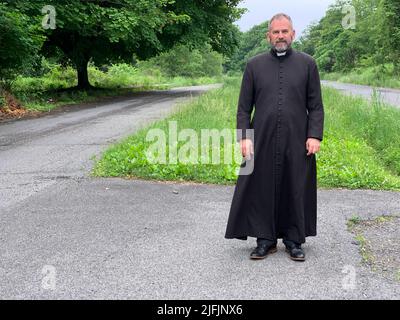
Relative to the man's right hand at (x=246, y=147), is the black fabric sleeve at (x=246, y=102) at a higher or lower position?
higher

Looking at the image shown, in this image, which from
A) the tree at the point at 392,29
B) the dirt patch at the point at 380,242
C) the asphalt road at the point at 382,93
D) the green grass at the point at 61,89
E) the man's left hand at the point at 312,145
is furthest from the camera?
the tree at the point at 392,29

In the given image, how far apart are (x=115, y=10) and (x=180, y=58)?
39.2 metres

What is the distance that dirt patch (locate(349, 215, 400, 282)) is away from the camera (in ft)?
14.3

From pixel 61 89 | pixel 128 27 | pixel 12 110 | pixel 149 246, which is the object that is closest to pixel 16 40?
pixel 12 110

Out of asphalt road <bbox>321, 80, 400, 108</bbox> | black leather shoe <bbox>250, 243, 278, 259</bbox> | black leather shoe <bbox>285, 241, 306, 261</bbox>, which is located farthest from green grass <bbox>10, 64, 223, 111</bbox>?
black leather shoe <bbox>285, 241, 306, 261</bbox>

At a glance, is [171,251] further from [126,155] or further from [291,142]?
[126,155]

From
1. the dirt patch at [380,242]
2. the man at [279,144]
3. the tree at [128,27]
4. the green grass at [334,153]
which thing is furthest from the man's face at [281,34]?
the tree at [128,27]

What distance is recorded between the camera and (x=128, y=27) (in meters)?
20.7

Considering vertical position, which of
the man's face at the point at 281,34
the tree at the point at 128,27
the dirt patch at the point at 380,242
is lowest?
the dirt patch at the point at 380,242

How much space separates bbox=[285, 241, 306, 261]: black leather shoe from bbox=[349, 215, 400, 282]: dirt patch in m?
0.56

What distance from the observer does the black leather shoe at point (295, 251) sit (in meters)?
4.55

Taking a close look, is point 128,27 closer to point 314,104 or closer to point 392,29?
point 314,104

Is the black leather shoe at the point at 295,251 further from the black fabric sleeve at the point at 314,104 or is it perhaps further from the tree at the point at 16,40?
the tree at the point at 16,40

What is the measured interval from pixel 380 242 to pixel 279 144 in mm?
1525
